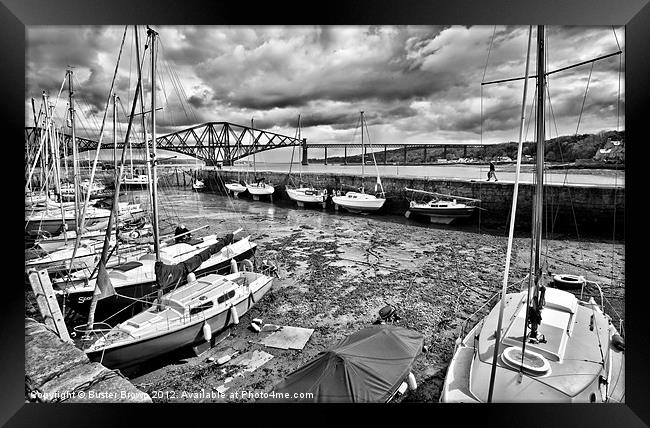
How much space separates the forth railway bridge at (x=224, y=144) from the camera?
261 inches

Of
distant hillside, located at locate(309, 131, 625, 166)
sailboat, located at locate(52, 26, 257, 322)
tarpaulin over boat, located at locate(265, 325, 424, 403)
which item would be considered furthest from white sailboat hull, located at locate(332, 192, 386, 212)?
tarpaulin over boat, located at locate(265, 325, 424, 403)

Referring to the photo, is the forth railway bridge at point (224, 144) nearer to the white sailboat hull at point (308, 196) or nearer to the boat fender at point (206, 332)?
the boat fender at point (206, 332)

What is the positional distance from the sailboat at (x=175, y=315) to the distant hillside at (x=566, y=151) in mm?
4154

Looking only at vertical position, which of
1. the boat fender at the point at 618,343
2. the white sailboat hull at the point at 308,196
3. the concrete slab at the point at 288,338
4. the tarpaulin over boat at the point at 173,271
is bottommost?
the concrete slab at the point at 288,338

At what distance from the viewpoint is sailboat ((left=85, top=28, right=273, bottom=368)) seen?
322cm

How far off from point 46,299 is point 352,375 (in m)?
2.80

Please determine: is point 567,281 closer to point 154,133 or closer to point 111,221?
point 111,221

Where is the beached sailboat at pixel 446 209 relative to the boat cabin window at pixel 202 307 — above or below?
above

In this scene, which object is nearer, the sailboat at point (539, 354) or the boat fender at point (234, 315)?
the sailboat at point (539, 354)

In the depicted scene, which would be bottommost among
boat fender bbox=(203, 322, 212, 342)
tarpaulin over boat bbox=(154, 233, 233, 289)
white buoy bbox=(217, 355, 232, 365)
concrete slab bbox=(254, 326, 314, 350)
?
white buoy bbox=(217, 355, 232, 365)

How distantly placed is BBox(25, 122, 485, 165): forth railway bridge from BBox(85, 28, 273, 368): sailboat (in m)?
2.84

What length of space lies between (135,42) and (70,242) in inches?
184

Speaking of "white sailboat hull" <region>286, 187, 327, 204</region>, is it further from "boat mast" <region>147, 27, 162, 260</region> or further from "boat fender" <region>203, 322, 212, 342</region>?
"boat fender" <region>203, 322, 212, 342</region>
